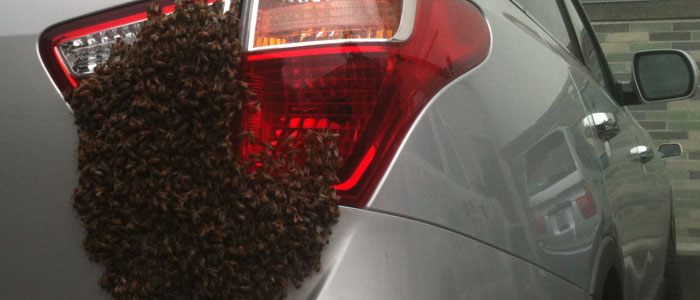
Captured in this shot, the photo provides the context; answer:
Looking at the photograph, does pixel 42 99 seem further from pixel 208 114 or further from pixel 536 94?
pixel 536 94

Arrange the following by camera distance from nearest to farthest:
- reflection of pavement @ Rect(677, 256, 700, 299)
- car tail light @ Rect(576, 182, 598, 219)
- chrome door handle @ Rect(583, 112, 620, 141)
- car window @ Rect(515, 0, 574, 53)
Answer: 1. car tail light @ Rect(576, 182, 598, 219)
2. chrome door handle @ Rect(583, 112, 620, 141)
3. car window @ Rect(515, 0, 574, 53)
4. reflection of pavement @ Rect(677, 256, 700, 299)

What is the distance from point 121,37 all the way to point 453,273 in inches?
24.3

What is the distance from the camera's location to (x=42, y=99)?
1.20 m

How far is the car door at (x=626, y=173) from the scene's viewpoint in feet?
7.57

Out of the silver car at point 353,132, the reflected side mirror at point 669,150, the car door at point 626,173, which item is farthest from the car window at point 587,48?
the silver car at point 353,132

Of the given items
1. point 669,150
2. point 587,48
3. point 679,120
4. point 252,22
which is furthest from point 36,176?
point 679,120

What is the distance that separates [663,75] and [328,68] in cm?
227

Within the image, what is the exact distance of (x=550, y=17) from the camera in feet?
8.95

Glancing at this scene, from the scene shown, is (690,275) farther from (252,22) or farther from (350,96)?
(252,22)

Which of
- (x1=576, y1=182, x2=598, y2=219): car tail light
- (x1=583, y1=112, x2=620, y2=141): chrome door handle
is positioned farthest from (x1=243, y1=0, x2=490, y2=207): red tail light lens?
(x1=583, y1=112, x2=620, y2=141): chrome door handle

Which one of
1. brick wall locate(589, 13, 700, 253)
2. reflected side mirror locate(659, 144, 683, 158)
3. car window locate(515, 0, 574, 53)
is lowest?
reflected side mirror locate(659, 144, 683, 158)

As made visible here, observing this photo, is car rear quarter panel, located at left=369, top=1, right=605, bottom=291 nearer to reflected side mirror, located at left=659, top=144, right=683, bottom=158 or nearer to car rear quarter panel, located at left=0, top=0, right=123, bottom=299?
car rear quarter panel, located at left=0, top=0, right=123, bottom=299

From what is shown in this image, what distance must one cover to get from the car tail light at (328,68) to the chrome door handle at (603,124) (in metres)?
1.03

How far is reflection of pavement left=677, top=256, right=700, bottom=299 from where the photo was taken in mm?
6256
